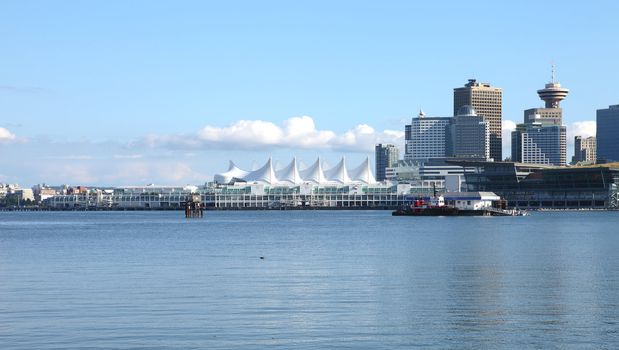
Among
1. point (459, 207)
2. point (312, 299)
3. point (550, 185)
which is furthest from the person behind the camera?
point (550, 185)

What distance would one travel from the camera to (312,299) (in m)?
31.3

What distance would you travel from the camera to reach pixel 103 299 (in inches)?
1244

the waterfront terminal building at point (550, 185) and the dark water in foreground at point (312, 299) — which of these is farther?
the waterfront terminal building at point (550, 185)

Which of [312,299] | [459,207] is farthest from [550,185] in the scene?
[312,299]

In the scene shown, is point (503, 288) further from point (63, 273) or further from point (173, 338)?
point (63, 273)

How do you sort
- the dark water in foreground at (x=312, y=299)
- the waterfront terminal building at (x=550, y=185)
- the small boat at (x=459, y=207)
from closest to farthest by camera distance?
the dark water in foreground at (x=312, y=299) < the small boat at (x=459, y=207) < the waterfront terminal building at (x=550, y=185)

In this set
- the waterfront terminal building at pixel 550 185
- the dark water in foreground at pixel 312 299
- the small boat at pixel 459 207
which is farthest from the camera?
the waterfront terminal building at pixel 550 185

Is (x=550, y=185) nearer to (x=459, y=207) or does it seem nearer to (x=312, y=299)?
(x=459, y=207)

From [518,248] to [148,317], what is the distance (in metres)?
33.0

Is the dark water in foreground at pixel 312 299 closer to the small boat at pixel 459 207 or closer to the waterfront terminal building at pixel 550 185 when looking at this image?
the small boat at pixel 459 207

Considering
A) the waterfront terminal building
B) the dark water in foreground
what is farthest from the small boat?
the dark water in foreground

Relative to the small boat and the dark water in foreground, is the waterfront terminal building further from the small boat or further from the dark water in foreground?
the dark water in foreground

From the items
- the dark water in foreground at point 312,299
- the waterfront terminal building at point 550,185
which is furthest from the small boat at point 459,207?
the dark water in foreground at point 312,299

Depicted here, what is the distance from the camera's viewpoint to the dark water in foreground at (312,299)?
2444 centimetres
